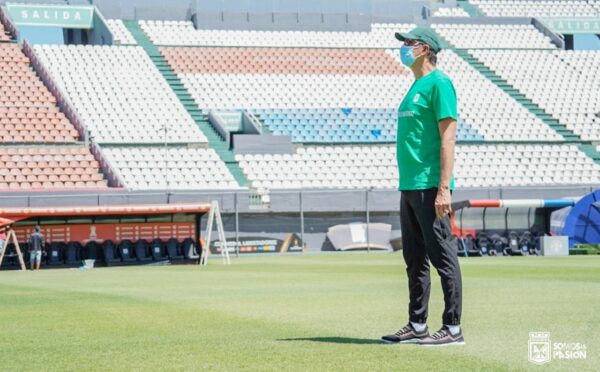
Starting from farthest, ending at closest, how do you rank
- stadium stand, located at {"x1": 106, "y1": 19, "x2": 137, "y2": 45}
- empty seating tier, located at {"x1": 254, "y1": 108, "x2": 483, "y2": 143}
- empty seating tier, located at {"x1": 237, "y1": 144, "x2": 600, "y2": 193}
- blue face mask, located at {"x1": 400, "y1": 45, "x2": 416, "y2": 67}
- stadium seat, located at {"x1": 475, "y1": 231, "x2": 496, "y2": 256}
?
1. stadium stand, located at {"x1": 106, "y1": 19, "x2": 137, "y2": 45}
2. empty seating tier, located at {"x1": 254, "y1": 108, "x2": 483, "y2": 143}
3. empty seating tier, located at {"x1": 237, "y1": 144, "x2": 600, "y2": 193}
4. stadium seat, located at {"x1": 475, "y1": 231, "x2": 496, "y2": 256}
5. blue face mask, located at {"x1": 400, "y1": 45, "x2": 416, "y2": 67}

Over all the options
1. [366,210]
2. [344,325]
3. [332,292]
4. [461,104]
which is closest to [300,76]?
[461,104]

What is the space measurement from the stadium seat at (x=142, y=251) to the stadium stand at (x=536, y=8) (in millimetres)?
38364

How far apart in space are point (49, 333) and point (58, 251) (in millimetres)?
25950

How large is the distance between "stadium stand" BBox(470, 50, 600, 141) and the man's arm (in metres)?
47.0

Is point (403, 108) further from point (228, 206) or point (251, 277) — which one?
point (228, 206)

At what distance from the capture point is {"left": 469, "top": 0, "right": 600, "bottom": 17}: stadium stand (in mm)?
68938

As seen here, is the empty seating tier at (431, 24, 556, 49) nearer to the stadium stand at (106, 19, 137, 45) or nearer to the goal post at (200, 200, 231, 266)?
the stadium stand at (106, 19, 137, 45)

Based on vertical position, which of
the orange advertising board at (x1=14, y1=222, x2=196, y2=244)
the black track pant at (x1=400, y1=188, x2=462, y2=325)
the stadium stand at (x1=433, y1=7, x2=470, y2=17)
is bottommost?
the black track pant at (x1=400, y1=188, x2=462, y2=325)

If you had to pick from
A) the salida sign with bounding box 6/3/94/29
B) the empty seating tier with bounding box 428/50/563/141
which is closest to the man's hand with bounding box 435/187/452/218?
the empty seating tier with bounding box 428/50/563/141

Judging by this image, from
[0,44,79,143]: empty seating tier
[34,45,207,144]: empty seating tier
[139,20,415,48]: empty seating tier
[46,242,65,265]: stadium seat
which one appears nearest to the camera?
[46,242,65,265]: stadium seat

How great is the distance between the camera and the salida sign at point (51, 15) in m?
56.9

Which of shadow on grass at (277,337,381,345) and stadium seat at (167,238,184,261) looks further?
stadium seat at (167,238,184,261)

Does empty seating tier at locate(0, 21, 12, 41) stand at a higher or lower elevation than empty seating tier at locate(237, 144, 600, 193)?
higher

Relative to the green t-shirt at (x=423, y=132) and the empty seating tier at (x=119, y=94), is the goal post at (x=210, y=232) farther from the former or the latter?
the green t-shirt at (x=423, y=132)
